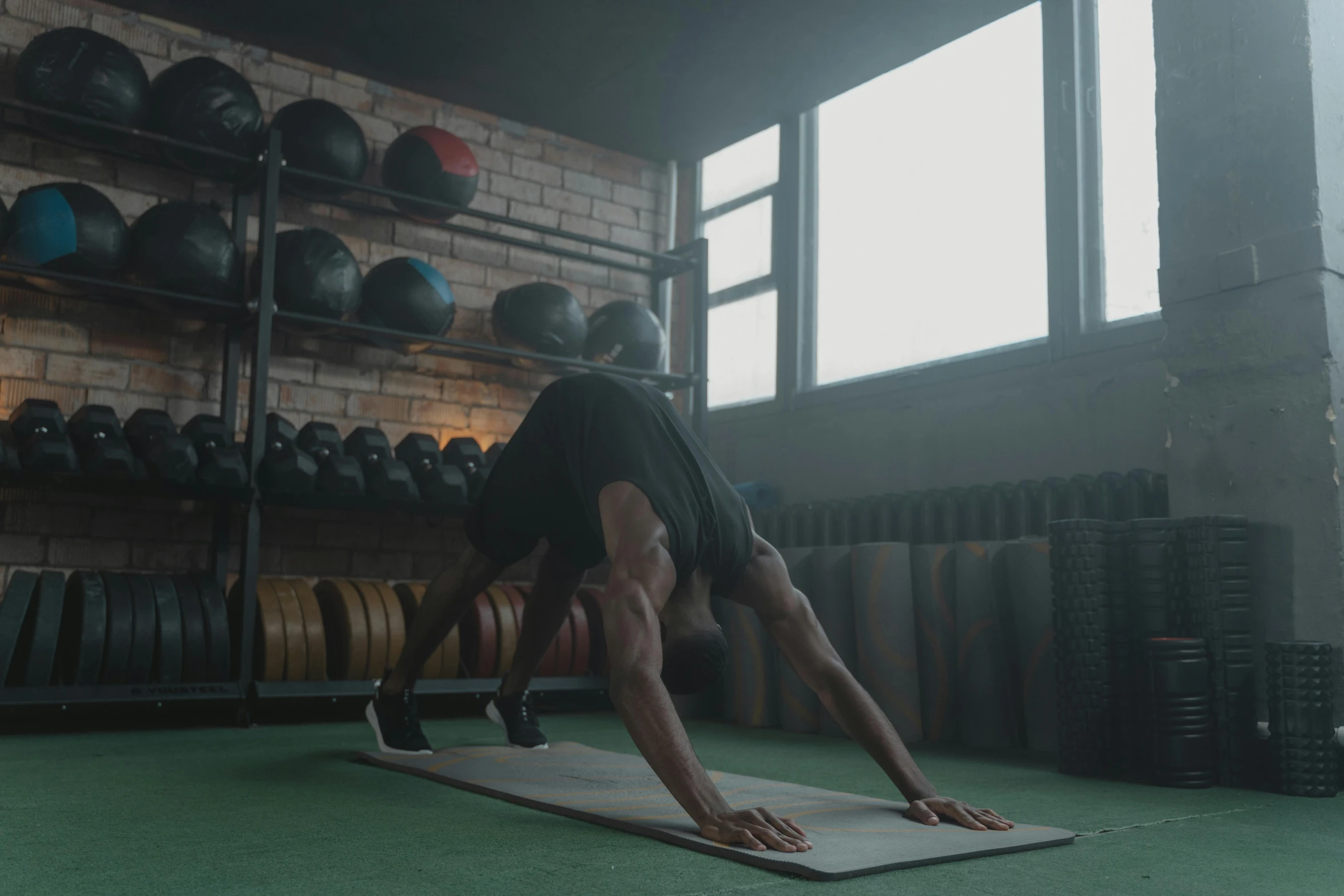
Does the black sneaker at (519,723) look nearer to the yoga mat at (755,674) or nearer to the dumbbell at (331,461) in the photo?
the yoga mat at (755,674)

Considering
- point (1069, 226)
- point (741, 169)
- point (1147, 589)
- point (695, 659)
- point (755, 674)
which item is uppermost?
point (741, 169)

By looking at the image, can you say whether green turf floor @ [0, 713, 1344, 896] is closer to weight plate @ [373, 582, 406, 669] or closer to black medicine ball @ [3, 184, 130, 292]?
weight plate @ [373, 582, 406, 669]

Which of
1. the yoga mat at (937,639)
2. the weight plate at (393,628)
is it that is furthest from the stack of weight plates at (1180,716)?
the weight plate at (393,628)

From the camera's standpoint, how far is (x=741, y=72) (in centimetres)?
541

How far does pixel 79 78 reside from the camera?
13.7 feet

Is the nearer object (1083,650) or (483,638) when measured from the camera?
(1083,650)

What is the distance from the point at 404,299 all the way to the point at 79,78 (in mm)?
1457

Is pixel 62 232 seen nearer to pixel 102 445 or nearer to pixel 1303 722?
pixel 102 445

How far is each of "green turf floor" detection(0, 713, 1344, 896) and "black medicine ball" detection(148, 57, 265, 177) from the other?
2434mm

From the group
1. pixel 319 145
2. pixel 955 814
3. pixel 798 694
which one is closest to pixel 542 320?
pixel 319 145

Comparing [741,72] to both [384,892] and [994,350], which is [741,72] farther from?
[384,892]

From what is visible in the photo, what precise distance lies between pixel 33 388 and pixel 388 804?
294 centimetres

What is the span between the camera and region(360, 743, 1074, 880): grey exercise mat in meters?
1.93

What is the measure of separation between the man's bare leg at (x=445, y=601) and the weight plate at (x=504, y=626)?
155 cm
